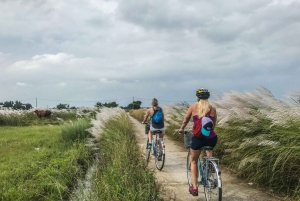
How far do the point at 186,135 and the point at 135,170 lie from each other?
1.01 metres

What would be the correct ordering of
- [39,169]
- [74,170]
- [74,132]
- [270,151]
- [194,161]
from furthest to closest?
[74,132], [39,169], [74,170], [270,151], [194,161]

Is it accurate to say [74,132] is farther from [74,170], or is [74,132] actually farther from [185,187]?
[185,187]

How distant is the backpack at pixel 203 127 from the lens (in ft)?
15.2

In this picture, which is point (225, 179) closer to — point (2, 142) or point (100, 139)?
point (100, 139)

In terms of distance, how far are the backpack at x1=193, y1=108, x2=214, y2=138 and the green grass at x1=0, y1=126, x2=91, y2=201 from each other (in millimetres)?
2112

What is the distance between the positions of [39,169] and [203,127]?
429 cm

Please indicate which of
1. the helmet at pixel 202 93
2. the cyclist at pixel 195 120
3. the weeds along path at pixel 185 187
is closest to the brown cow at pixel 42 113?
the weeds along path at pixel 185 187

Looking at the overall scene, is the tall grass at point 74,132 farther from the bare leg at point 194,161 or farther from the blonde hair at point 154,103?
the bare leg at point 194,161

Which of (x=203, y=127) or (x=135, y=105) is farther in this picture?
(x=135, y=105)

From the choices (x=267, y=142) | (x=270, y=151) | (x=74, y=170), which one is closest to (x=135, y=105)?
(x=74, y=170)

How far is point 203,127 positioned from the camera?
463cm

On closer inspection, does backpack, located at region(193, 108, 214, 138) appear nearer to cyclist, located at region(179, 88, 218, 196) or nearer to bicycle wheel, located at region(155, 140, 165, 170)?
cyclist, located at region(179, 88, 218, 196)

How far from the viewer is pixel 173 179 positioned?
6.41 meters

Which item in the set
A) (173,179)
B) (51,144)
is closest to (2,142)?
(51,144)
